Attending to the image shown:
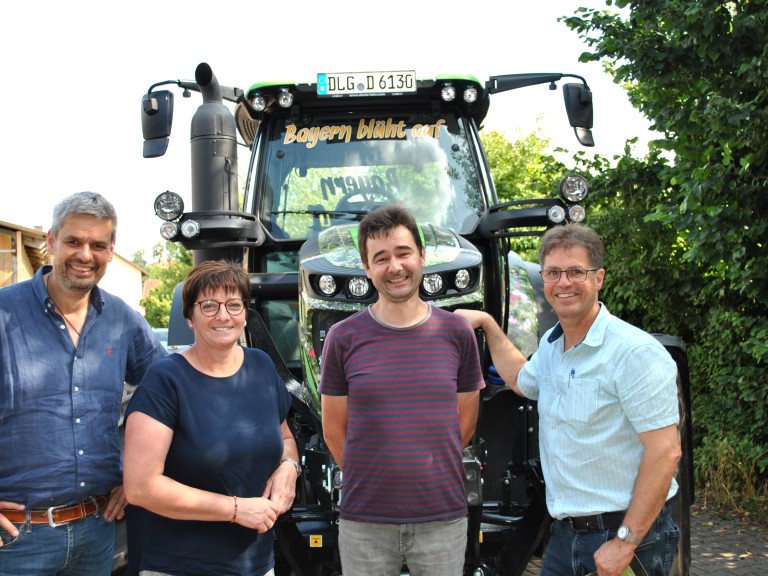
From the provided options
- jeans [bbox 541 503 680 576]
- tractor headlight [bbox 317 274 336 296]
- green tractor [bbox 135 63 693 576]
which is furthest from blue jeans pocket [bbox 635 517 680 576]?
tractor headlight [bbox 317 274 336 296]

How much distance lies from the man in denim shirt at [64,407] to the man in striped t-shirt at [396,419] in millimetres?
814

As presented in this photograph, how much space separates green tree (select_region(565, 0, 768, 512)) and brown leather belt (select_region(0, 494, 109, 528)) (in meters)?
4.35

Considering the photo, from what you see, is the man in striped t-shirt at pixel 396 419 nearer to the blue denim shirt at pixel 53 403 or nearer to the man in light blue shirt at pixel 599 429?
the man in light blue shirt at pixel 599 429

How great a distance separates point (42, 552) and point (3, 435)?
414 millimetres

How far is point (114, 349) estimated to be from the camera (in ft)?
9.73

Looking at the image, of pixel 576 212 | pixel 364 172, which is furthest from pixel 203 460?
pixel 364 172

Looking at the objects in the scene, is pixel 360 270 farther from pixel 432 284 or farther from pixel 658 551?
pixel 658 551

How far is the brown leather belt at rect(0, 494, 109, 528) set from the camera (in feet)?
8.76

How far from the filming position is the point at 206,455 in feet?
8.68

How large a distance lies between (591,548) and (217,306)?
154 centimetres

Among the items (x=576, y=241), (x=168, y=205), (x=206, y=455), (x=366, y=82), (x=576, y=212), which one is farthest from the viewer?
(x=366, y=82)

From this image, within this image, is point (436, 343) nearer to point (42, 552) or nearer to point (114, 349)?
point (114, 349)

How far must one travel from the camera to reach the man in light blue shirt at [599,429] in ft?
8.79

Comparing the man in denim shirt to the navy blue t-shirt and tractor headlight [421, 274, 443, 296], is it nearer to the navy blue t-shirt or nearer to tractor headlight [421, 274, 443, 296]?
the navy blue t-shirt
